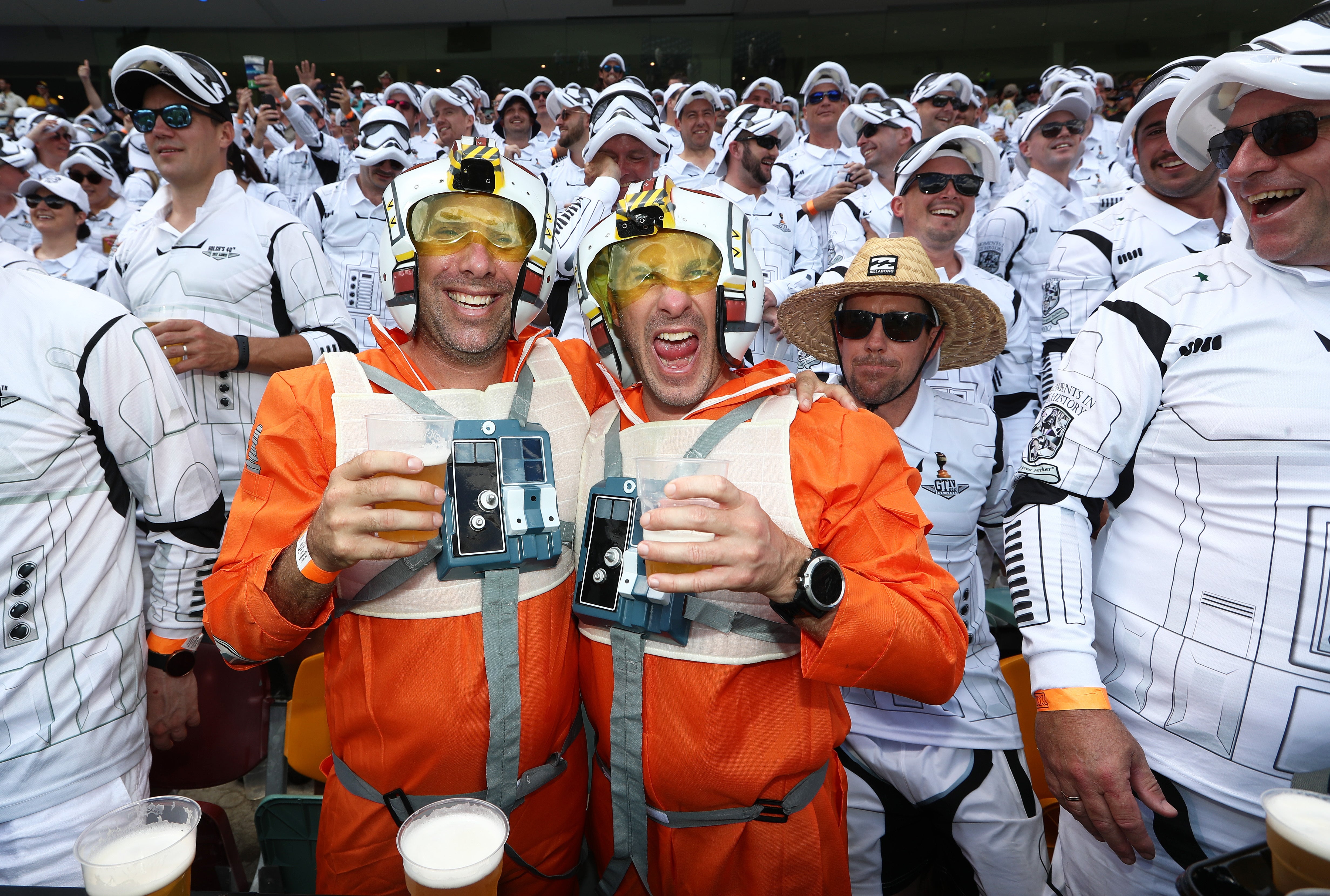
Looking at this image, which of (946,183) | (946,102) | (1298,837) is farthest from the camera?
(946,102)

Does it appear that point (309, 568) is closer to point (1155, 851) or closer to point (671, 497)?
point (671, 497)

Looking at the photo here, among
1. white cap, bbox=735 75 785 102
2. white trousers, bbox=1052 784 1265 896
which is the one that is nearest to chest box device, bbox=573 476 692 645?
white trousers, bbox=1052 784 1265 896

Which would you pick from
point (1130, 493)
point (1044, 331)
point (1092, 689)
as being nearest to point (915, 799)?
point (1092, 689)

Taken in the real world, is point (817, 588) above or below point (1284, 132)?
below

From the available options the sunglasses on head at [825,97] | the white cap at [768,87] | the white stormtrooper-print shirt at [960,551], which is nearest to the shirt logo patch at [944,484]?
the white stormtrooper-print shirt at [960,551]

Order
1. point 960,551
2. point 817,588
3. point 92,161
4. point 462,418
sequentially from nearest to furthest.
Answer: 1. point 817,588
2. point 462,418
3. point 960,551
4. point 92,161

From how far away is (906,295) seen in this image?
311 centimetres

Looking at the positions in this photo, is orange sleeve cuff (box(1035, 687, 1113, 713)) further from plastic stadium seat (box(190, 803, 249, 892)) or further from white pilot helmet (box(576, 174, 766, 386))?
plastic stadium seat (box(190, 803, 249, 892))

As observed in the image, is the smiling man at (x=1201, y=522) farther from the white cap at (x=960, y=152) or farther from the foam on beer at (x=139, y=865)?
the white cap at (x=960, y=152)

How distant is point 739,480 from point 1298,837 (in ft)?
4.20

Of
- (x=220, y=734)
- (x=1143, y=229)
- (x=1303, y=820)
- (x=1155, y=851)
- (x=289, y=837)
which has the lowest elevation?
(x=289, y=837)

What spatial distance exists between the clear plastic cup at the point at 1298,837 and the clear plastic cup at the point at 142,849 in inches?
75.7

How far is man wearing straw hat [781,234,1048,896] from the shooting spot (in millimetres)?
2766

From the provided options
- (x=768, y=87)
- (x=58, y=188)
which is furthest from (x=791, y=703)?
(x=768, y=87)
